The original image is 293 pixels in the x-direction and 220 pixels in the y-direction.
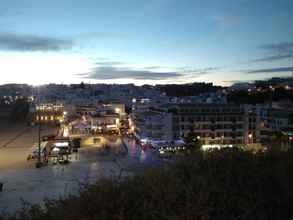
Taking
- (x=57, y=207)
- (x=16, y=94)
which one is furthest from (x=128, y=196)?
(x=16, y=94)

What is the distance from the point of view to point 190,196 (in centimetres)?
286

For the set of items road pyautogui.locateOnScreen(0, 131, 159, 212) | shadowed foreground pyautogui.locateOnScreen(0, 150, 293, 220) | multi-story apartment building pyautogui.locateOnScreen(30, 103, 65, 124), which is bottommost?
road pyautogui.locateOnScreen(0, 131, 159, 212)

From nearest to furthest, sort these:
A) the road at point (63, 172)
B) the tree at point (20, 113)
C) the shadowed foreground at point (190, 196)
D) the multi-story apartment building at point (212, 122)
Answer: the shadowed foreground at point (190, 196)
the road at point (63, 172)
the multi-story apartment building at point (212, 122)
the tree at point (20, 113)

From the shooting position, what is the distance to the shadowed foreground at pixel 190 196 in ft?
9.10

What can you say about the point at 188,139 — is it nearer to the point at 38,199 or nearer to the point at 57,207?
the point at 38,199

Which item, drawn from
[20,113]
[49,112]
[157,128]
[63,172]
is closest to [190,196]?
[63,172]

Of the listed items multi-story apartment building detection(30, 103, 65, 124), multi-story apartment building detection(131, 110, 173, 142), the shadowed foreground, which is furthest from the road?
multi-story apartment building detection(30, 103, 65, 124)

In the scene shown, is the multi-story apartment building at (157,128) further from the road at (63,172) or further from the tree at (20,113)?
the tree at (20,113)

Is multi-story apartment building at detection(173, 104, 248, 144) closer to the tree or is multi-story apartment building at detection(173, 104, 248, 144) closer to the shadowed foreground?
the shadowed foreground

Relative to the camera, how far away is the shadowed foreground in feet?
9.10

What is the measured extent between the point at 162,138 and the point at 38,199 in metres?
13.3

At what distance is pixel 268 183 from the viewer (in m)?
3.62

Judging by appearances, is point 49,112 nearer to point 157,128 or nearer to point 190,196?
point 157,128

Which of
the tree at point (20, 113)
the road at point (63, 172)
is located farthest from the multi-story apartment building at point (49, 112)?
the road at point (63, 172)
